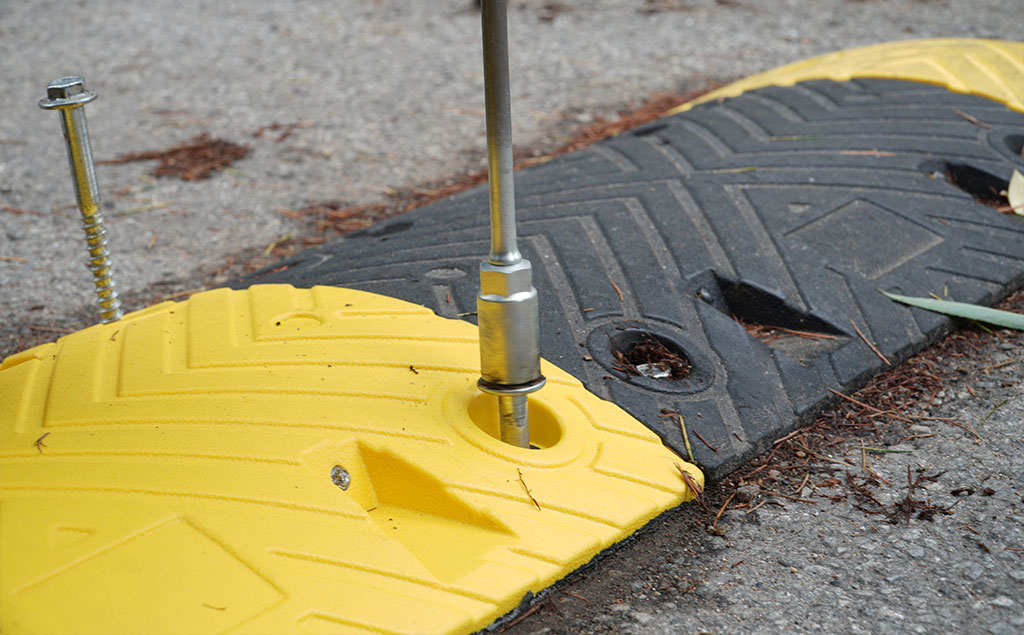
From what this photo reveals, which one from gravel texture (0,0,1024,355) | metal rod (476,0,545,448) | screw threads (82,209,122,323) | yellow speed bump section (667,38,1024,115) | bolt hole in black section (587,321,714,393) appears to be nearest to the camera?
metal rod (476,0,545,448)

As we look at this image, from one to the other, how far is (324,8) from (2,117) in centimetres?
292

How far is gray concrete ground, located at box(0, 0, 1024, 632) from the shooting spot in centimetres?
182

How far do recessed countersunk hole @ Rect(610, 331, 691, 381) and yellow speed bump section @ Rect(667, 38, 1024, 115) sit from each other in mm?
1818

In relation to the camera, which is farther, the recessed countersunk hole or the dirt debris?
the dirt debris

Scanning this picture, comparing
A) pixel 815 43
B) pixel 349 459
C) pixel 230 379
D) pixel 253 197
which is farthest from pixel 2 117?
pixel 815 43

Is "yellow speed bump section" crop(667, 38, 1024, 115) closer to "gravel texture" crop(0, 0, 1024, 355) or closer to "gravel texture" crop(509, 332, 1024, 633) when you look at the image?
"gravel texture" crop(0, 0, 1024, 355)

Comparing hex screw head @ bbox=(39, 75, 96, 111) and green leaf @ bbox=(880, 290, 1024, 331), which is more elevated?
hex screw head @ bbox=(39, 75, 96, 111)

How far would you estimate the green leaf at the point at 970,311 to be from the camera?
2666mm

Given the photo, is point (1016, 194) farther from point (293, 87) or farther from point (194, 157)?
point (293, 87)

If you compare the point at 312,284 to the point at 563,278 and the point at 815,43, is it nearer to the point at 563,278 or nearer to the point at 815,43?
the point at 563,278

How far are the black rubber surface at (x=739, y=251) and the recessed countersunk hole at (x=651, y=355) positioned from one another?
2cm

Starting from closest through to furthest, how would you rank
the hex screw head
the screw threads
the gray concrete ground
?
the gray concrete ground < the hex screw head < the screw threads

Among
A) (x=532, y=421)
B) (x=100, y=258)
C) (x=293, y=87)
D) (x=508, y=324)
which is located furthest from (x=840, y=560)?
(x=293, y=87)

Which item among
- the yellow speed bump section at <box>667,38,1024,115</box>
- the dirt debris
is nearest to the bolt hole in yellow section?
the yellow speed bump section at <box>667,38,1024,115</box>
